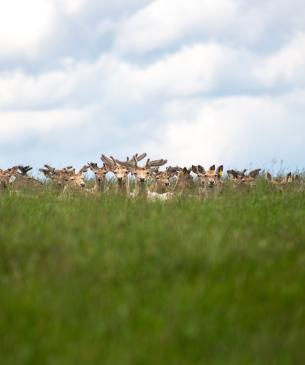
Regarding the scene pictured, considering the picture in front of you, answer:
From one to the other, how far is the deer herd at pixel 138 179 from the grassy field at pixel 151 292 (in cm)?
964

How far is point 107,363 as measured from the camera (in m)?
7.83

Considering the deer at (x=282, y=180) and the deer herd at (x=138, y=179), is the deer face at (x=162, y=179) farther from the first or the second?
the deer at (x=282, y=180)

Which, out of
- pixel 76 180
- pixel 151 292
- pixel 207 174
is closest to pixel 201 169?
pixel 207 174

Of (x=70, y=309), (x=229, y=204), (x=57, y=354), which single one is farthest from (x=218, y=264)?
(x=229, y=204)

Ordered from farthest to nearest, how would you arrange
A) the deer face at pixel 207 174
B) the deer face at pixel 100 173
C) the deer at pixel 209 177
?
the deer face at pixel 100 173 → the deer face at pixel 207 174 → the deer at pixel 209 177

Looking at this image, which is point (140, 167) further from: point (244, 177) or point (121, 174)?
point (244, 177)

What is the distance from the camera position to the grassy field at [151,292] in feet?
27.0

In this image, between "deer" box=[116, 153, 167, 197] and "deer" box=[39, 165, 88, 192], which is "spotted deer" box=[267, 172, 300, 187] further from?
"deer" box=[39, 165, 88, 192]

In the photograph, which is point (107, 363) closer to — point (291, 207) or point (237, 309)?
point (237, 309)

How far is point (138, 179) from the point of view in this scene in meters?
22.4

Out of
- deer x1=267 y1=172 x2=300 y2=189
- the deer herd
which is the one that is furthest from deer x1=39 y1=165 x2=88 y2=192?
deer x1=267 y1=172 x2=300 y2=189

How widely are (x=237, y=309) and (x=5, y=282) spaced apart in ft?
8.55

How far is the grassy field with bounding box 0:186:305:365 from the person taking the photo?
27.0ft

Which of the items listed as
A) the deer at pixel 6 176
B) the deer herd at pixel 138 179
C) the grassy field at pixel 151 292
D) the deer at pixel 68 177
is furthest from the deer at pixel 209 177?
the grassy field at pixel 151 292
